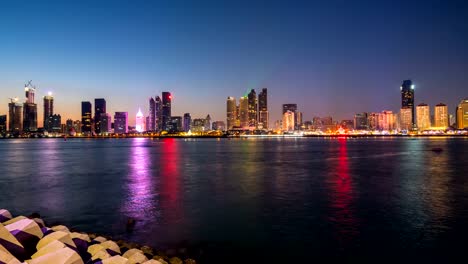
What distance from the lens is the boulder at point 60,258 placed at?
7.14 meters

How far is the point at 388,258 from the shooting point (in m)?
12.4

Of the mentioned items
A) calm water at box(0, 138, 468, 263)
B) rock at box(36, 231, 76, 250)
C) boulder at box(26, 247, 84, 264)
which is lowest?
calm water at box(0, 138, 468, 263)

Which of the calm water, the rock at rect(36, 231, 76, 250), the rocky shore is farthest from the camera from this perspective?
the calm water

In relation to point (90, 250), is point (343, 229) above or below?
below

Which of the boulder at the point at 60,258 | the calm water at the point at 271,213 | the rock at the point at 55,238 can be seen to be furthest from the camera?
the calm water at the point at 271,213

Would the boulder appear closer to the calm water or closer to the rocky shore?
the rocky shore

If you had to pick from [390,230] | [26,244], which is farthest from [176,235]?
[390,230]

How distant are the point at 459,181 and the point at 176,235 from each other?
28046 mm

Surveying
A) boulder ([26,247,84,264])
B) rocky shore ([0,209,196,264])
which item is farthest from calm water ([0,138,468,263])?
boulder ([26,247,84,264])

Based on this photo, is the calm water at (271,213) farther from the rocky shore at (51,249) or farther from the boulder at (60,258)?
the boulder at (60,258)

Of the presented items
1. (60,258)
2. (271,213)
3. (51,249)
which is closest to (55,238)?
(51,249)

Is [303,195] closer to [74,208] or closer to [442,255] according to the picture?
[442,255]

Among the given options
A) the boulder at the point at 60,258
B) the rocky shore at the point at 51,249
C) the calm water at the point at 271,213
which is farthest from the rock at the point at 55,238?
the calm water at the point at 271,213

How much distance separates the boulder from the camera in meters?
7.14
